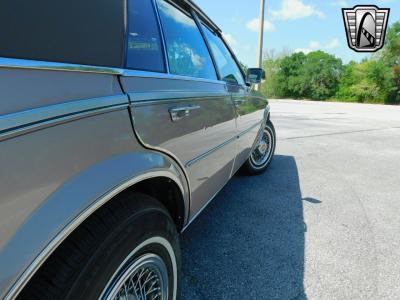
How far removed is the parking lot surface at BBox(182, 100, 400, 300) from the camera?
6.97ft

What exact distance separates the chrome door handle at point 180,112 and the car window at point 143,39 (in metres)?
0.22

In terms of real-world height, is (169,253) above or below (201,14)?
below

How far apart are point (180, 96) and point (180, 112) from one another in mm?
97

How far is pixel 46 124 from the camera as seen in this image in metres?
0.93

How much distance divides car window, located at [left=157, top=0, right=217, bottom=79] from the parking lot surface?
1331 millimetres

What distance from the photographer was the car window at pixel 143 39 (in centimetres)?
147

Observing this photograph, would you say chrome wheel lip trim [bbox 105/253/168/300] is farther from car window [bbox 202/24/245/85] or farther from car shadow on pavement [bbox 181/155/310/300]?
car window [bbox 202/24/245/85]

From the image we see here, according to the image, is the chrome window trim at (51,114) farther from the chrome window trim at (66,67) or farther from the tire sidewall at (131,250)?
the tire sidewall at (131,250)

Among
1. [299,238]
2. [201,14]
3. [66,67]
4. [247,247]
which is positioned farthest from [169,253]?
[201,14]

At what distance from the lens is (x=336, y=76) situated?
43500 mm

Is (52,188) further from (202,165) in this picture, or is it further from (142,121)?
(202,165)

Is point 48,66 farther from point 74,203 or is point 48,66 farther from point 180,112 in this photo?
point 180,112

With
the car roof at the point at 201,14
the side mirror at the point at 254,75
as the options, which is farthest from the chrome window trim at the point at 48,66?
the side mirror at the point at 254,75

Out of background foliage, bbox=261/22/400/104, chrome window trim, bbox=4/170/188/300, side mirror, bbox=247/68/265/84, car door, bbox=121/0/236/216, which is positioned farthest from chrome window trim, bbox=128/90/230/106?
background foliage, bbox=261/22/400/104
